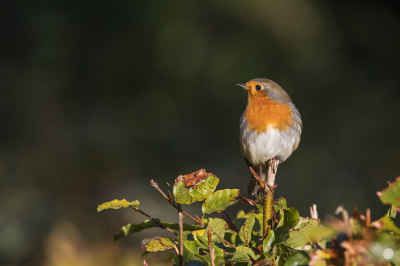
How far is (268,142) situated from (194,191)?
1.78 metres

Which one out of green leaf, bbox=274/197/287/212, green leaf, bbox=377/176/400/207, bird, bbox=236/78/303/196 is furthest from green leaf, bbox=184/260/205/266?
bird, bbox=236/78/303/196

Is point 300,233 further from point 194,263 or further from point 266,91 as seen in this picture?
point 266,91

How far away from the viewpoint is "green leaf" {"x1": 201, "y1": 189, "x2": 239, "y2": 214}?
81cm

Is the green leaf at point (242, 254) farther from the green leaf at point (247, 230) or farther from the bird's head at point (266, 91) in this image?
the bird's head at point (266, 91)

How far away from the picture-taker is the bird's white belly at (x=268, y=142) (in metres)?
2.50

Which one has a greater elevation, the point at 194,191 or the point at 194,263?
the point at 194,191

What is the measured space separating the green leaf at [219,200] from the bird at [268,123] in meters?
1.67

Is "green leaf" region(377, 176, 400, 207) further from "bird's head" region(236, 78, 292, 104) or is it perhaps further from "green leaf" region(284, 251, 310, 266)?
"bird's head" region(236, 78, 292, 104)

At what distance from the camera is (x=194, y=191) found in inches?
31.3

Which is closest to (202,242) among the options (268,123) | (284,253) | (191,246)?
(191,246)

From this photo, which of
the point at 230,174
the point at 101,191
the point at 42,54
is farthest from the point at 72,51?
the point at 230,174

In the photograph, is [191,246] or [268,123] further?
[268,123]

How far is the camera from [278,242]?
0.77 meters

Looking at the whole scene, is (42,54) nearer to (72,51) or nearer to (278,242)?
(72,51)
